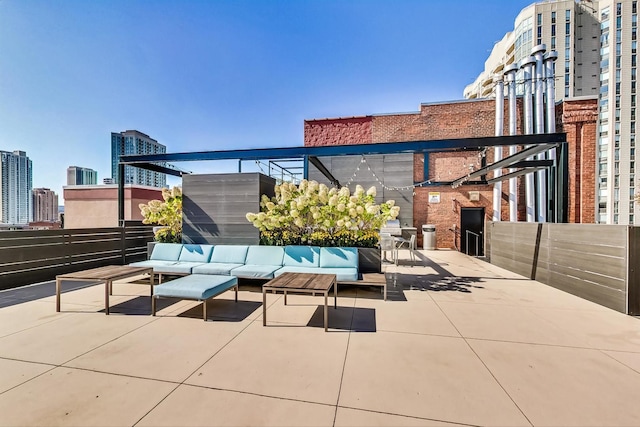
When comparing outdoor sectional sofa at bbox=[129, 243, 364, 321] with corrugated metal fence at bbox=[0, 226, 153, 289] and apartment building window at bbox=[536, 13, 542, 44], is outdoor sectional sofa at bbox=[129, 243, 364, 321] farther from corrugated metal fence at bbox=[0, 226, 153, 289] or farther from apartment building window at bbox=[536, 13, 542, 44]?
apartment building window at bbox=[536, 13, 542, 44]

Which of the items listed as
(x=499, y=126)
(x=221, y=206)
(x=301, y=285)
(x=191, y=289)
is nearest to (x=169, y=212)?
(x=221, y=206)

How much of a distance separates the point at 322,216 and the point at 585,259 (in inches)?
188

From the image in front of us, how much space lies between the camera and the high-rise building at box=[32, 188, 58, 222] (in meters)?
41.6

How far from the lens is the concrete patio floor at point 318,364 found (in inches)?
70.4

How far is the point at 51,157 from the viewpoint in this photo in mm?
16000

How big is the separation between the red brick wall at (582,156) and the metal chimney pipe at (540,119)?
1.11 meters

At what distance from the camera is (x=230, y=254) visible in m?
5.36

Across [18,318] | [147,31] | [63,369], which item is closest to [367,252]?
[63,369]

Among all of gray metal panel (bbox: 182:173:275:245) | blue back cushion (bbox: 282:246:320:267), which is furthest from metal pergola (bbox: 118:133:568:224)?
blue back cushion (bbox: 282:246:320:267)

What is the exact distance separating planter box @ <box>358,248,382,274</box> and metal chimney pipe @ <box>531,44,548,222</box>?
9356 millimetres

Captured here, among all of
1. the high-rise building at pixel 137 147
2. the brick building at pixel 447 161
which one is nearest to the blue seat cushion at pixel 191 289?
the brick building at pixel 447 161

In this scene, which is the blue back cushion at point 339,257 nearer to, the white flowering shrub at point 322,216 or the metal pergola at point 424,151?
the white flowering shrub at point 322,216

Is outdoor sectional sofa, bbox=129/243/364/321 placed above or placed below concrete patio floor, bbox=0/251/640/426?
above

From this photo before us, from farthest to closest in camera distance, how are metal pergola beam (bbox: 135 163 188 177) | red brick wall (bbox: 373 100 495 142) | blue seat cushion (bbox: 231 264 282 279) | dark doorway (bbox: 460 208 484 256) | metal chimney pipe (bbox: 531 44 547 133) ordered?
red brick wall (bbox: 373 100 495 142), dark doorway (bbox: 460 208 484 256), metal chimney pipe (bbox: 531 44 547 133), metal pergola beam (bbox: 135 163 188 177), blue seat cushion (bbox: 231 264 282 279)
